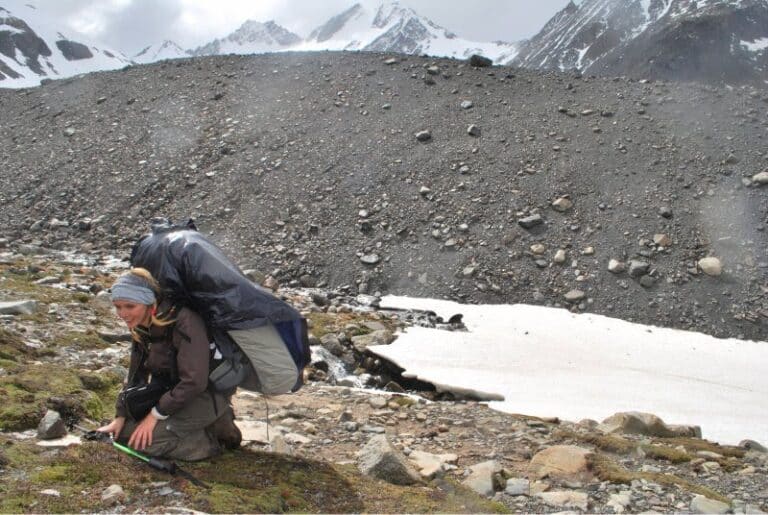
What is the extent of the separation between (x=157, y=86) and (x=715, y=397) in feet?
112

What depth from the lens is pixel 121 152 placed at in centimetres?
2984

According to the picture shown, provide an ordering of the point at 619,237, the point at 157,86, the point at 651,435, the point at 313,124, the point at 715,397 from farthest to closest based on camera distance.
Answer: the point at 157,86 → the point at 313,124 → the point at 619,237 → the point at 715,397 → the point at 651,435

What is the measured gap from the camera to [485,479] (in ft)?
20.3

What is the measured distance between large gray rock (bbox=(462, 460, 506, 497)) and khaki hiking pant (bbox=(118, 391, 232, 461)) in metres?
2.71

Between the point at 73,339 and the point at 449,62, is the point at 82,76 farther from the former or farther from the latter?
the point at 73,339

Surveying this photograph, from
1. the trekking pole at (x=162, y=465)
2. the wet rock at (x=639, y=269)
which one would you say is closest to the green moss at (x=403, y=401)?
the trekking pole at (x=162, y=465)

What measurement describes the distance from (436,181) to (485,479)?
18.7m

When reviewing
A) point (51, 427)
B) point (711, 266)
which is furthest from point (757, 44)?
point (51, 427)

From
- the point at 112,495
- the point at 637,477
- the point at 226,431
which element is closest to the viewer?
the point at 112,495

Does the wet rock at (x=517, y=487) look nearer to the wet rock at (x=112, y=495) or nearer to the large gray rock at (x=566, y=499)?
the large gray rock at (x=566, y=499)

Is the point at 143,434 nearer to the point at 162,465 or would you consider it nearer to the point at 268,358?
the point at 162,465

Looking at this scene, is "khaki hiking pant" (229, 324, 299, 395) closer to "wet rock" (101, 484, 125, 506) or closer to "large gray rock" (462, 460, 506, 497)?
"wet rock" (101, 484, 125, 506)

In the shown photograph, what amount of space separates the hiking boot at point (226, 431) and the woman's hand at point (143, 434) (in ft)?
2.35

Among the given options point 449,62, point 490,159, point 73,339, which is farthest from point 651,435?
point 449,62
